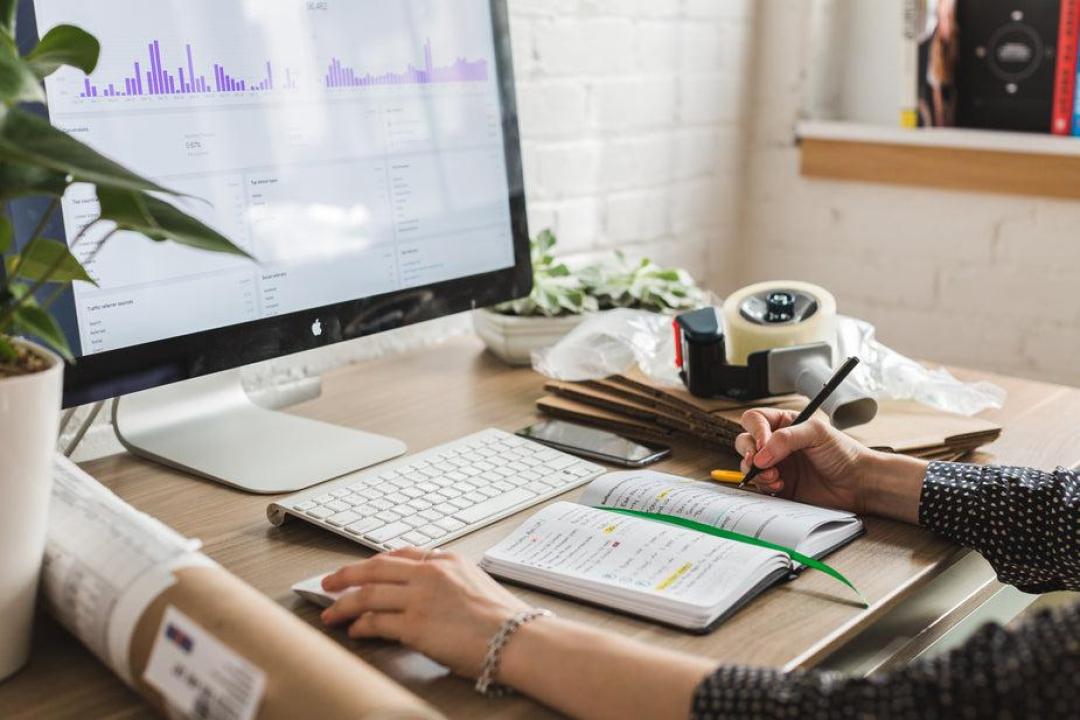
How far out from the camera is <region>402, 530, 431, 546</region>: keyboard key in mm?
859

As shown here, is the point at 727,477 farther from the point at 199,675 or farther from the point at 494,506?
the point at 199,675

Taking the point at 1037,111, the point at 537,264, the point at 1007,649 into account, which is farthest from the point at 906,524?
the point at 1037,111

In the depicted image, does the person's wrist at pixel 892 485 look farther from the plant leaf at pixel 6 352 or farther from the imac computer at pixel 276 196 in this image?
the plant leaf at pixel 6 352

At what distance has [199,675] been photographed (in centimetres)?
60

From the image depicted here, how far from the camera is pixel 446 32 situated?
1.12m

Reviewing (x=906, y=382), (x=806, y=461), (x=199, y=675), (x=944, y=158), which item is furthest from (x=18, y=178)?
(x=944, y=158)

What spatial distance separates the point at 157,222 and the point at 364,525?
313 mm

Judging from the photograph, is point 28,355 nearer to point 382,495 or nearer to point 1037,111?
point 382,495

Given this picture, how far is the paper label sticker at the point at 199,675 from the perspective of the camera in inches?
22.6

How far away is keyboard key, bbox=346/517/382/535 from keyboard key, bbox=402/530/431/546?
1.0 inches

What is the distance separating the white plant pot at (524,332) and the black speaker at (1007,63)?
83 cm

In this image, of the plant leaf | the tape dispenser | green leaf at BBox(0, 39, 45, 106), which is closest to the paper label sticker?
the plant leaf

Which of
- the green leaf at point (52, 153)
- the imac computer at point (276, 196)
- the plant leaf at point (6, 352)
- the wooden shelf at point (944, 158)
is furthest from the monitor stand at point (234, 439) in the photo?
the wooden shelf at point (944, 158)

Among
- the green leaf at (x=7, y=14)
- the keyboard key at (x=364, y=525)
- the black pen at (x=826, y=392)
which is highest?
the green leaf at (x=7, y=14)
